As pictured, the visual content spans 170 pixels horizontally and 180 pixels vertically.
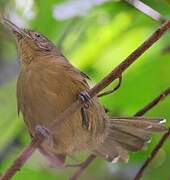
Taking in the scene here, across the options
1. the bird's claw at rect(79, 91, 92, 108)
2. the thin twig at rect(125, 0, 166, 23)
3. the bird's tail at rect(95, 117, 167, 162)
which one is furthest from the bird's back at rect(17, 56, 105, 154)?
the thin twig at rect(125, 0, 166, 23)

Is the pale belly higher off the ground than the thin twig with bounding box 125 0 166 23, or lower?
lower

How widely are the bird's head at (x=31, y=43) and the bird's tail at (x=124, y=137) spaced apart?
46cm

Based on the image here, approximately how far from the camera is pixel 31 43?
8.27ft

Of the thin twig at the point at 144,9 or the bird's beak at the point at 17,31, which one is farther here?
the bird's beak at the point at 17,31

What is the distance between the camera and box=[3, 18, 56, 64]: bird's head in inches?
97.3

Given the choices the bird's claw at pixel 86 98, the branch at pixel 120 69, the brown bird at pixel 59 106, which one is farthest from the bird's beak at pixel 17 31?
the branch at pixel 120 69

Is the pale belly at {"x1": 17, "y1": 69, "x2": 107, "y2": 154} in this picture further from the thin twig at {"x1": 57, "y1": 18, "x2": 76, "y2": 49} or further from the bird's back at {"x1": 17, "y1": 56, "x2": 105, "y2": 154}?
the thin twig at {"x1": 57, "y1": 18, "x2": 76, "y2": 49}

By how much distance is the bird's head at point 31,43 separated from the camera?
2471mm

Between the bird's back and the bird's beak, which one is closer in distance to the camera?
the bird's back

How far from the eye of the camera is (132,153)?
2658 millimetres

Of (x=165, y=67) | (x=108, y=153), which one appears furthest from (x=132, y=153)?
(x=165, y=67)

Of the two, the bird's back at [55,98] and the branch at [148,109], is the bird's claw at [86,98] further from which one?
the branch at [148,109]

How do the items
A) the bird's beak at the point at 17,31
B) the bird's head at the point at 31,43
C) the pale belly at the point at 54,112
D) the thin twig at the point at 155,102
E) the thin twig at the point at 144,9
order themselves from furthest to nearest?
1. the bird's head at the point at 31,43
2. the bird's beak at the point at 17,31
3. the pale belly at the point at 54,112
4. the thin twig at the point at 155,102
5. the thin twig at the point at 144,9

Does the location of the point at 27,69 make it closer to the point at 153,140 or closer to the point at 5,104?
the point at 5,104
